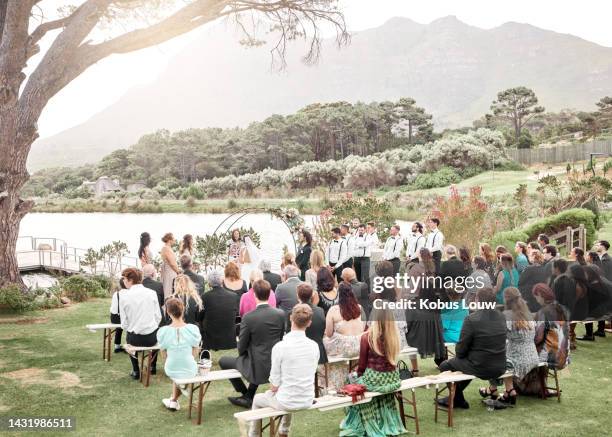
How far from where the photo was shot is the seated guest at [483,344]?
17.6ft

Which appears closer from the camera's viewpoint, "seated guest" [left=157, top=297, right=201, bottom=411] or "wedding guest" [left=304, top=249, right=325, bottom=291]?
"seated guest" [left=157, top=297, right=201, bottom=411]

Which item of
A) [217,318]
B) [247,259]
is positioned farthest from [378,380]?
[247,259]

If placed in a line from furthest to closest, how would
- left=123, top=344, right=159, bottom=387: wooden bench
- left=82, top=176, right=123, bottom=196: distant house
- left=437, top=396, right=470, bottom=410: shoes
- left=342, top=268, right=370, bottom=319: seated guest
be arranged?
left=82, top=176, right=123, bottom=196: distant house, left=342, top=268, right=370, bottom=319: seated guest, left=123, top=344, right=159, bottom=387: wooden bench, left=437, top=396, right=470, bottom=410: shoes

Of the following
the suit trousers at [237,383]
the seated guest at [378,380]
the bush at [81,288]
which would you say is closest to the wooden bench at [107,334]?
the suit trousers at [237,383]

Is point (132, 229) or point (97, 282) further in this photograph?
point (132, 229)

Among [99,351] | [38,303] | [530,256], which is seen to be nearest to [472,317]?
[530,256]

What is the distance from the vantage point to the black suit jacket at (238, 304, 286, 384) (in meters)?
5.32

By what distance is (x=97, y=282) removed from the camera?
41.0ft

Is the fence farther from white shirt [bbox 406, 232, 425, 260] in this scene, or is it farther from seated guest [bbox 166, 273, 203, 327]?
seated guest [bbox 166, 273, 203, 327]

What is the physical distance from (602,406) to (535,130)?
86.7 m

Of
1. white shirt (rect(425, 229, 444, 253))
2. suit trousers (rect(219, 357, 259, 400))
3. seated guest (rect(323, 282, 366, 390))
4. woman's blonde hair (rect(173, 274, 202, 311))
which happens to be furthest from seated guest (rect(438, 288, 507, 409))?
white shirt (rect(425, 229, 444, 253))

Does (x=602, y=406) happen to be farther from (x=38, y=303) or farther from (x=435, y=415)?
(x=38, y=303)

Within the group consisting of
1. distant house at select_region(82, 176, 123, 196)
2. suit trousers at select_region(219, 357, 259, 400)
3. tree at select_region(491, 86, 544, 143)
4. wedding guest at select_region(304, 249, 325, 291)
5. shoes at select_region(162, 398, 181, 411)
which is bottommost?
shoes at select_region(162, 398, 181, 411)

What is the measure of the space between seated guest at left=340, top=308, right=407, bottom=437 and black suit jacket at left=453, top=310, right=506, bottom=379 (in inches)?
32.9
